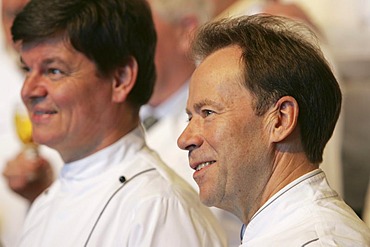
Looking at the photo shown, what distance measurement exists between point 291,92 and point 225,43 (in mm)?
191

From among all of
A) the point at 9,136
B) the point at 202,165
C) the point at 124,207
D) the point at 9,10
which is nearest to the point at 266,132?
the point at 202,165

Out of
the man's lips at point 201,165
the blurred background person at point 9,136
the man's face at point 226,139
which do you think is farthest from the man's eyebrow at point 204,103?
the blurred background person at point 9,136

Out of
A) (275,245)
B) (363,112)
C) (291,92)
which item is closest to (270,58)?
(291,92)

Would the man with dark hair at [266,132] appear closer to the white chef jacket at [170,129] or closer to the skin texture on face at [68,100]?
the skin texture on face at [68,100]

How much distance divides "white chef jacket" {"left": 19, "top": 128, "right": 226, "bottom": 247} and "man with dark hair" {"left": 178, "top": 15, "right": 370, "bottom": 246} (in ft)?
1.04

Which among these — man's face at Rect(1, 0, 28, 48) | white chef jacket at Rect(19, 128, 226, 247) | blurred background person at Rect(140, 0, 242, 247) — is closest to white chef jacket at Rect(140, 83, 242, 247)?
blurred background person at Rect(140, 0, 242, 247)

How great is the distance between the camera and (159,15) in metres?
3.61

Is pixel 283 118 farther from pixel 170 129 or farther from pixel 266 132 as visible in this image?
pixel 170 129

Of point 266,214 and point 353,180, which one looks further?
point 353,180

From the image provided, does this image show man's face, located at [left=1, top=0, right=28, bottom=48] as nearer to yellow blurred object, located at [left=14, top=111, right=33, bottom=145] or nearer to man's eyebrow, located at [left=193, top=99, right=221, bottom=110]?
yellow blurred object, located at [left=14, top=111, right=33, bottom=145]

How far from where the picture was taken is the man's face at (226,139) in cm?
166

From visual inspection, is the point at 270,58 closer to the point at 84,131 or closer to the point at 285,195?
the point at 285,195

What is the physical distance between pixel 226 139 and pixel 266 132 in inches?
2.9

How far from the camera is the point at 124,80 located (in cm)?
225
